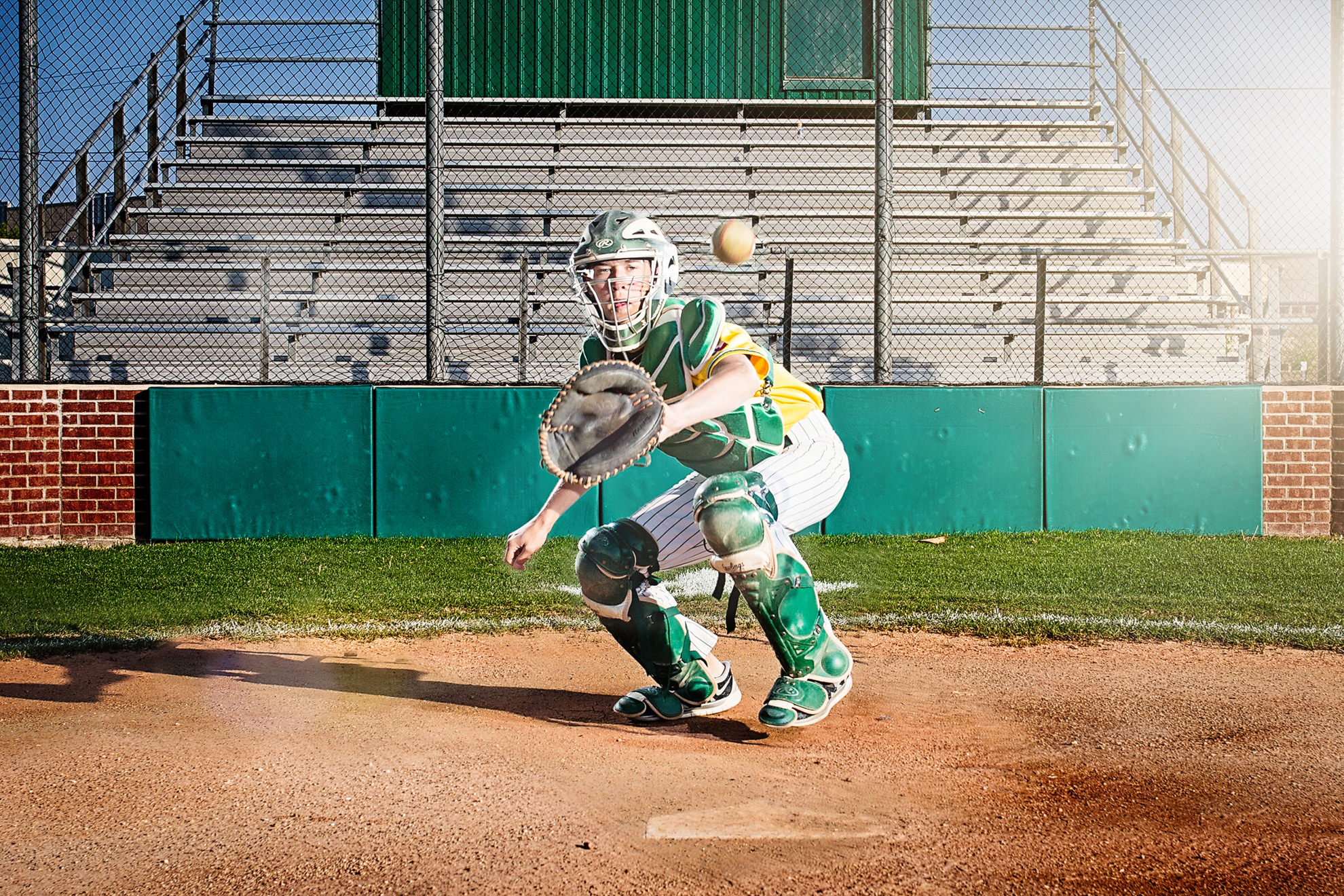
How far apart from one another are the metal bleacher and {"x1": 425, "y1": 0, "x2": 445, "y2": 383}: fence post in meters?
2.28

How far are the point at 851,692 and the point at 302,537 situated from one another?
17.0ft

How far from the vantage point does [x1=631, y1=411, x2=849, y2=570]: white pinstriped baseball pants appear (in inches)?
143

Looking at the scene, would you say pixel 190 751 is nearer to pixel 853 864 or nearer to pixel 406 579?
pixel 853 864

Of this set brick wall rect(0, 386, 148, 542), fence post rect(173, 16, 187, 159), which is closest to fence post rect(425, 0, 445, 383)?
brick wall rect(0, 386, 148, 542)

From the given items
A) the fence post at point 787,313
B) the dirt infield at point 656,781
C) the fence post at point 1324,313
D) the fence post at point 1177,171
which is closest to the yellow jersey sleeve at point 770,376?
the dirt infield at point 656,781

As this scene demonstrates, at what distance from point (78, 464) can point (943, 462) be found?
20.9 ft

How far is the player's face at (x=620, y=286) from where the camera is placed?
335cm

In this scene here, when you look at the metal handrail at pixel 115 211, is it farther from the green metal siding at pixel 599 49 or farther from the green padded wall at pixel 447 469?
the green padded wall at pixel 447 469

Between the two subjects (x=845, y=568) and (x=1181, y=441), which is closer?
(x=845, y=568)

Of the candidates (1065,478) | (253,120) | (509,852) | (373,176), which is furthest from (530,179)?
(509,852)

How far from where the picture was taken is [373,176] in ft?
46.2

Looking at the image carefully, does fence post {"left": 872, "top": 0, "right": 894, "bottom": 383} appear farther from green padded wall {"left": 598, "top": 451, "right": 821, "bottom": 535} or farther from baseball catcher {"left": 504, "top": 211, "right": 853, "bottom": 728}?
baseball catcher {"left": 504, "top": 211, "right": 853, "bottom": 728}

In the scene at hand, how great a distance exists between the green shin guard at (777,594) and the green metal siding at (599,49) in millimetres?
12724

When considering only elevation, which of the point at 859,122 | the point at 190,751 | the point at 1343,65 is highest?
the point at 859,122
